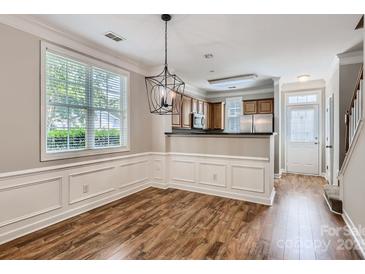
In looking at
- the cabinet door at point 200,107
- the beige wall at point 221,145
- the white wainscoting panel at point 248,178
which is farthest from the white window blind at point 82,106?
the cabinet door at point 200,107

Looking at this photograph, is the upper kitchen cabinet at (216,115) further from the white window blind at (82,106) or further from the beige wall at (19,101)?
the beige wall at (19,101)

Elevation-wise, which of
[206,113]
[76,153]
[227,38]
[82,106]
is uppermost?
[227,38]

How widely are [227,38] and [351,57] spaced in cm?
241

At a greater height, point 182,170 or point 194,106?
point 194,106

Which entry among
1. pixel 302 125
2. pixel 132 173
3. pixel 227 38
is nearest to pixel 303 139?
pixel 302 125

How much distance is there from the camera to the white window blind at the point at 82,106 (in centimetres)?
283

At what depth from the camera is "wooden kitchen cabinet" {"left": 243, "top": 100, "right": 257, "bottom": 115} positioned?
249 inches

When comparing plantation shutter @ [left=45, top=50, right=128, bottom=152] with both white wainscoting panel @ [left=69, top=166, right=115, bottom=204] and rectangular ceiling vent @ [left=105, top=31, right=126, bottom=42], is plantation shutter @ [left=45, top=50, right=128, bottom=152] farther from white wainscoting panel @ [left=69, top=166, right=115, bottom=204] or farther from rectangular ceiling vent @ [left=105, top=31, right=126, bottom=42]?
rectangular ceiling vent @ [left=105, top=31, right=126, bottom=42]

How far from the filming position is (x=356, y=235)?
232 centimetres

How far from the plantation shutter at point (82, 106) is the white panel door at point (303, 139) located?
488cm

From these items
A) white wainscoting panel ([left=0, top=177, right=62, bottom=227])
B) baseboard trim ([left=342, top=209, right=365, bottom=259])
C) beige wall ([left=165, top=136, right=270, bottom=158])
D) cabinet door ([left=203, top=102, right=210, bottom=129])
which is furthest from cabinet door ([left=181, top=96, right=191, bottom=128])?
baseboard trim ([left=342, top=209, right=365, bottom=259])

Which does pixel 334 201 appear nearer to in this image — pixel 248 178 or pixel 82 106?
pixel 248 178
